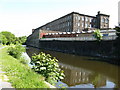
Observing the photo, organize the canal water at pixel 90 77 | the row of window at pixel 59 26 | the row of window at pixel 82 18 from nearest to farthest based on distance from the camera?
the canal water at pixel 90 77 → the row of window at pixel 82 18 → the row of window at pixel 59 26

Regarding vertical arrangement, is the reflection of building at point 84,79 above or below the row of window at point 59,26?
below

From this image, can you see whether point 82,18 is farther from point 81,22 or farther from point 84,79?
point 84,79

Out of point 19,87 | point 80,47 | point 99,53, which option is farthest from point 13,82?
point 80,47

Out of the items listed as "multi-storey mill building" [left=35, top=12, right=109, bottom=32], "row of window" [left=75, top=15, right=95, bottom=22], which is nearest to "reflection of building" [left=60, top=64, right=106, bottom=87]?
"multi-storey mill building" [left=35, top=12, right=109, bottom=32]

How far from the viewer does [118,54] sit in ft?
87.2

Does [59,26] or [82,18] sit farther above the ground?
[82,18]

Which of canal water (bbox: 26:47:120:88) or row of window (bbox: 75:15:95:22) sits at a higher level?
row of window (bbox: 75:15:95:22)

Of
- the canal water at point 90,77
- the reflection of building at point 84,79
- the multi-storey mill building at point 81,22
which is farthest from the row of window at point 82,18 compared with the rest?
the reflection of building at point 84,79

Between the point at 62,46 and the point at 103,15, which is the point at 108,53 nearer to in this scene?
Result: the point at 62,46

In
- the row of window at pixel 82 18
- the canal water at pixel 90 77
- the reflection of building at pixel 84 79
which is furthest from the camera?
the row of window at pixel 82 18

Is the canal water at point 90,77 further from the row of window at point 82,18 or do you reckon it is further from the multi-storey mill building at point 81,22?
the row of window at point 82,18

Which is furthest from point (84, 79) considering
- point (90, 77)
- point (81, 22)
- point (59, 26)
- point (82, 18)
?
point (59, 26)

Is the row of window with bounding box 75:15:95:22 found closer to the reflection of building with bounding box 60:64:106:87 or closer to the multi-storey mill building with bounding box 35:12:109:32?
the multi-storey mill building with bounding box 35:12:109:32

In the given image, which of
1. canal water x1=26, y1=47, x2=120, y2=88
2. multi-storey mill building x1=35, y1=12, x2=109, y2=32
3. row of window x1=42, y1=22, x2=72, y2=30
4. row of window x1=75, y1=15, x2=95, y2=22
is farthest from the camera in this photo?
row of window x1=42, y1=22, x2=72, y2=30
